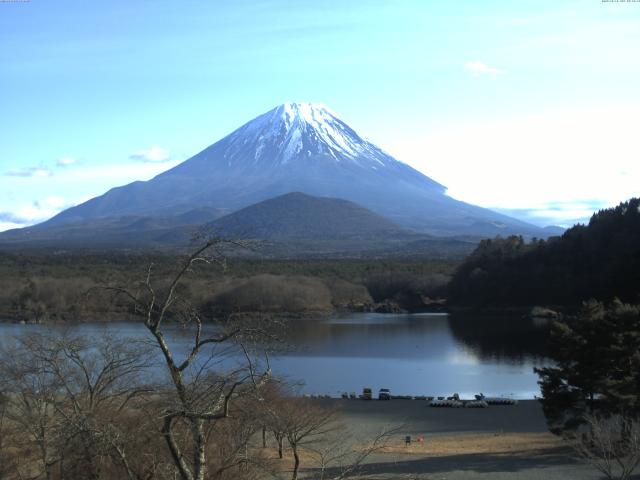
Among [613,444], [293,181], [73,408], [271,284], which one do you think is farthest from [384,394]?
[293,181]

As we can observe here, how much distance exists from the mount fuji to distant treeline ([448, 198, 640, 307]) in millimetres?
64632

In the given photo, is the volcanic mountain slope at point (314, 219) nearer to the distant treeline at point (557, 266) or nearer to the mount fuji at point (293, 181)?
the mount fuji at point (293, 181)

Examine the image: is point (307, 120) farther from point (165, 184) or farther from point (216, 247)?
point (216, 247)

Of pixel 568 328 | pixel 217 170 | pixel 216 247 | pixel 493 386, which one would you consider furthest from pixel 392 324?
pixel 217 170

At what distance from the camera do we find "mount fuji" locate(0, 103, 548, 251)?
400 ft

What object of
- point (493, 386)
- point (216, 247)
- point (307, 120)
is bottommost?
point (493, 386)

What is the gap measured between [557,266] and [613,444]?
39313mm

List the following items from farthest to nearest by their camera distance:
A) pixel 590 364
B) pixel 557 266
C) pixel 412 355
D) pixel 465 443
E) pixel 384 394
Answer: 1. pixel 557 266
2. pixel 412 355
3. pixel 384 394
4. pixel 465 443
5. pixel 590 364

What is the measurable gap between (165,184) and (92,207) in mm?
13951

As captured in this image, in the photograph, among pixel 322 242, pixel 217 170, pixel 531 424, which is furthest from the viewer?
pixel 217 170

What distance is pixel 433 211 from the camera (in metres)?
127

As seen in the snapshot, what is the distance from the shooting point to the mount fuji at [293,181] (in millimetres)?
121875

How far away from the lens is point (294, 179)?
12694 cm

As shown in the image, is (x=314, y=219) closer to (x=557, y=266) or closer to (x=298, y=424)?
(x=557, y=266)
